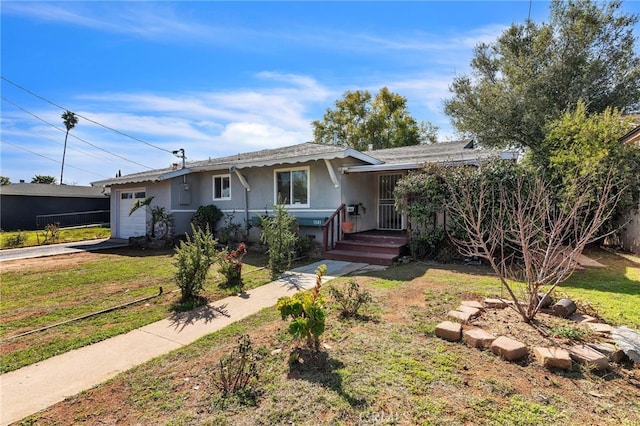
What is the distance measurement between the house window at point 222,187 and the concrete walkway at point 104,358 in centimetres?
851

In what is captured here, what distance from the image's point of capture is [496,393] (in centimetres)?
277

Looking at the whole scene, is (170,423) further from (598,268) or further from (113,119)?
(113,119)

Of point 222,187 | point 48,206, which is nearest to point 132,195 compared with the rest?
point 222,187

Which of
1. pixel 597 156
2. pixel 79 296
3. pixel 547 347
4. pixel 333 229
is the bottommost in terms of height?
pixel 79 296

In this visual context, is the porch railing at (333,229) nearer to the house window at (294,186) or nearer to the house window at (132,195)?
the house window at (294,186)

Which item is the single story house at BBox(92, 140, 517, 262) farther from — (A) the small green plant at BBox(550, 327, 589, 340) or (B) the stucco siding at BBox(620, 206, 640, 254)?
(A) the small green plant at BBox(550, 327, 589, 340)

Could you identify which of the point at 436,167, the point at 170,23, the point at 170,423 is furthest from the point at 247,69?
the point at 170,423

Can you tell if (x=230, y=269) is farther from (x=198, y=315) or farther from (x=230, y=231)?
(x=230, y=231)

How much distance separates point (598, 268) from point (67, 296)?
11.9 metres

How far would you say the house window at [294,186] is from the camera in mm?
11609

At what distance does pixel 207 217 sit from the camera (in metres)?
13.6

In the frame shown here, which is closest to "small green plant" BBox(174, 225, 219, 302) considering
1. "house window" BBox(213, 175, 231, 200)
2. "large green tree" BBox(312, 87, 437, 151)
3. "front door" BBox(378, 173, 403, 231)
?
"front door" BBox(378, 173, 403, 231)

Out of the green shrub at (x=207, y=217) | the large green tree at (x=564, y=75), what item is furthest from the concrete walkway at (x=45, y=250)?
the large green tree at (x=564, y=75)

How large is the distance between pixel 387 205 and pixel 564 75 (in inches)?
456
